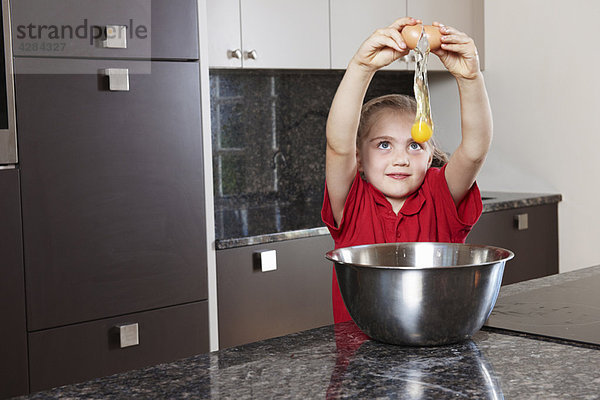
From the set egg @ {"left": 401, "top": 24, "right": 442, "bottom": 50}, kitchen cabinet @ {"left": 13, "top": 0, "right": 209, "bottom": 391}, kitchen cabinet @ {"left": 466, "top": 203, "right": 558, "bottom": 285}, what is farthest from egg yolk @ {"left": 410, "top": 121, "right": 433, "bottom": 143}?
kitchen cabinet @ {"left": 466, "top": 203, "right": 558, "bottom": 285}

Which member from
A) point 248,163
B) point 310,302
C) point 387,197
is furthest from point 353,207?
point 248,163

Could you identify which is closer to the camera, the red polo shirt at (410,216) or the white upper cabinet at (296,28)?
the red polo shirt at (410,216)

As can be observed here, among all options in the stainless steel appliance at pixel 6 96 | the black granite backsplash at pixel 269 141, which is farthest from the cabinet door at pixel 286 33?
the stainless steel appliance at pixel 6 96

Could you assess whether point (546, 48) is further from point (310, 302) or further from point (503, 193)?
point (310, 302)

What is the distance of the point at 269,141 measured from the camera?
2.91 meters

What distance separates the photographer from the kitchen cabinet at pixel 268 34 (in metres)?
2.32

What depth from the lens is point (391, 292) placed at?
864 millimetres

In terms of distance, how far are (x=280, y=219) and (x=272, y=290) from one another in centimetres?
35

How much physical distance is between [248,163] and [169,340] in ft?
3.09

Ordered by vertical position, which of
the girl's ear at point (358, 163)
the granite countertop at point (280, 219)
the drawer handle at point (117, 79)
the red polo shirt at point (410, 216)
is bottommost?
the granite countertop at point (280, 219)

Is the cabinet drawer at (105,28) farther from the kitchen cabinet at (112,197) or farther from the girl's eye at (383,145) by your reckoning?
the girl's eye at (383,145)

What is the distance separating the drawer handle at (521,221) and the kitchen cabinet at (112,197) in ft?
4.27

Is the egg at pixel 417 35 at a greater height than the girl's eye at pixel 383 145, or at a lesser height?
greater

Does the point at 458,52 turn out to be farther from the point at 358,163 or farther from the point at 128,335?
the point at 128,335
